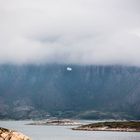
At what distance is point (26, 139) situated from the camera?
14500cm

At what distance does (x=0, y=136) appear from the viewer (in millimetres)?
142125

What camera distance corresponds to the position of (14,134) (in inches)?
5655

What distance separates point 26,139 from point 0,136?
7770 millimetres

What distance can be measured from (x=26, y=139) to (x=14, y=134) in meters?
3.94

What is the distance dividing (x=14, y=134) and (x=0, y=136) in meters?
4.10
